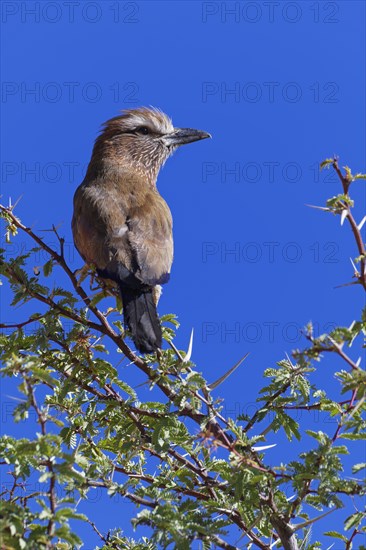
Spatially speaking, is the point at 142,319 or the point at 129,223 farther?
the point at 129,223

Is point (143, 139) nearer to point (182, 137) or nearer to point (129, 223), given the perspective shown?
point (182, 137)

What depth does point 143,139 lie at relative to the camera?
7.47 metres

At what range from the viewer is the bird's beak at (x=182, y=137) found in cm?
771

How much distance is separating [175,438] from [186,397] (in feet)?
0.90

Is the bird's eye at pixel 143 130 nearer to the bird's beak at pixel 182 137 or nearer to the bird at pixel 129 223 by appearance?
the bird at pixel 129 223

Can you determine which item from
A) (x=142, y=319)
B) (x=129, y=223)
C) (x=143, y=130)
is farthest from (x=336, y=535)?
(x=143, y=130)

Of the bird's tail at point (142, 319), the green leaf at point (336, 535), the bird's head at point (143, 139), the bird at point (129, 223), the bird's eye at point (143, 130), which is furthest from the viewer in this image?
the bird's eye at point (143, 130)

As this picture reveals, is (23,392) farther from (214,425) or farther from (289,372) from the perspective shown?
(289,372)

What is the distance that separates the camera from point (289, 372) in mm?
3564

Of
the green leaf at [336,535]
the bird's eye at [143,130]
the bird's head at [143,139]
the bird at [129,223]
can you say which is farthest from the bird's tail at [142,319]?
the bird's eye at [143,130]

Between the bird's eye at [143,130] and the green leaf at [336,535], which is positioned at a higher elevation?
the bird's eye at [143,130]

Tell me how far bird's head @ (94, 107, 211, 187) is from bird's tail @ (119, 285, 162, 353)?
2576 millimetres

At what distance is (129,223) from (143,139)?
2.46m

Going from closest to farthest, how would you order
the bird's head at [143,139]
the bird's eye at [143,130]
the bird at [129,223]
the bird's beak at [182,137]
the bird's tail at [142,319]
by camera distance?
the bird's tail at [142,319], the bird at [129,223], the bird's head at [143,139], the bird's eye at [143,130], the bird's beak at [182,137]
